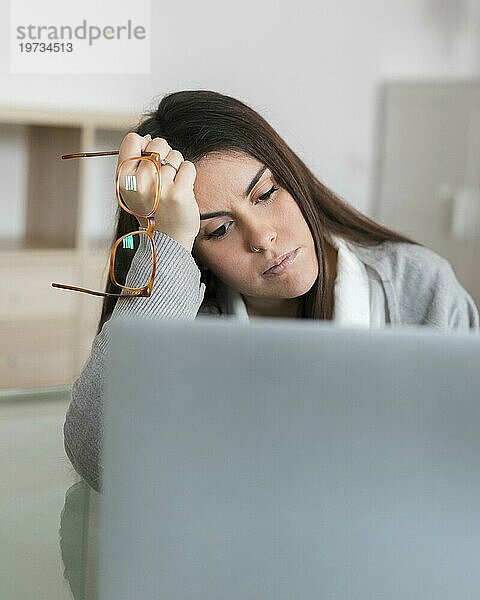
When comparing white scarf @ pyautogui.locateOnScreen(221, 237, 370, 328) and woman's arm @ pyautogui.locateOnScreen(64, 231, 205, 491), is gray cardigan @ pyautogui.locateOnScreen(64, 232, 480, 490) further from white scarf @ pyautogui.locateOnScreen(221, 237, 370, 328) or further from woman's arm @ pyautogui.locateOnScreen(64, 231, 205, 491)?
white scarf @ pyautogui.locateOnScreen(221, 237, 370, 328)

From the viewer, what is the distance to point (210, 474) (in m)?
0.42

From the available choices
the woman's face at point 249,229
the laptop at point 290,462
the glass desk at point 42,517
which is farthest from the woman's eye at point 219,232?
the laptop at point 290,462

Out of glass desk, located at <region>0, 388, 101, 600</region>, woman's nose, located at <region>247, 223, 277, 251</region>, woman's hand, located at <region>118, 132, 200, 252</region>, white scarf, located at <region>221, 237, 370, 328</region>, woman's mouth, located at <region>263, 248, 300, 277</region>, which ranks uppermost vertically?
woman's hand, located at <region>118, 132, 200, 252</region>

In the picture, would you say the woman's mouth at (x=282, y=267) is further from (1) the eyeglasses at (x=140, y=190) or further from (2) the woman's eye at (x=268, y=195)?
(1) the eyeglasses at (x=140, y=190)

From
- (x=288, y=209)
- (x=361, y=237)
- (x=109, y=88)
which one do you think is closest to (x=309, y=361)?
(x=288, y=209)

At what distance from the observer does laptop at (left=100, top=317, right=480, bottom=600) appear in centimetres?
40

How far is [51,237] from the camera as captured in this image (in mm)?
2955

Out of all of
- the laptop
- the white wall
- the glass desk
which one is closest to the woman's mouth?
the glass desk

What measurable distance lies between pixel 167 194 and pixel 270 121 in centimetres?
227

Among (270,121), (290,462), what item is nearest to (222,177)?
(290,462)

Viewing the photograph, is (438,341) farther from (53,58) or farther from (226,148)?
(53,58)

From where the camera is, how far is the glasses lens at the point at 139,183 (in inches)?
37.2

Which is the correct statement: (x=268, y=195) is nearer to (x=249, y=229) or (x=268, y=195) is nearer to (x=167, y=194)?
(x=249, y=229)

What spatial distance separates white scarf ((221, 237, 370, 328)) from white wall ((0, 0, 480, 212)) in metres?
1.78
